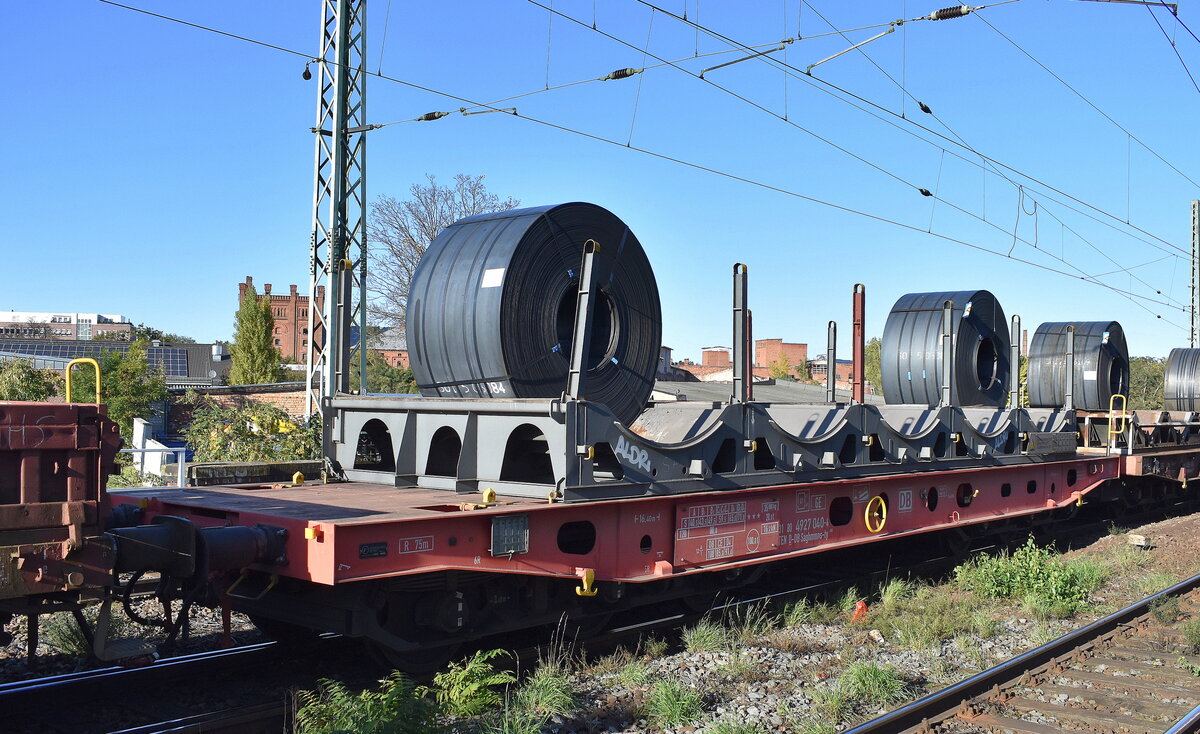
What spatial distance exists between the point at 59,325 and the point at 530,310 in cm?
12961

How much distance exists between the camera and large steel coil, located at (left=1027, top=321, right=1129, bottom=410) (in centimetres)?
1897

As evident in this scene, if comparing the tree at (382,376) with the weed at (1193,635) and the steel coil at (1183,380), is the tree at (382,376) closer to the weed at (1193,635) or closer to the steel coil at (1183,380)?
the steel coil at (1183,380)

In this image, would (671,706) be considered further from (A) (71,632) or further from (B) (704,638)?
(A) (71,632)

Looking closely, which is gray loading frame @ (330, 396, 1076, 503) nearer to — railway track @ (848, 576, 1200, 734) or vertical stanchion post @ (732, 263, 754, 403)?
vertical stanchion post @ (732, 263, 754, 403)

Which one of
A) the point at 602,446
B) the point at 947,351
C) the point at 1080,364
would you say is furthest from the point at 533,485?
the point at 1080,364

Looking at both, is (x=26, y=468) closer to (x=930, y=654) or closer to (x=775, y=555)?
(x=775, y=555)

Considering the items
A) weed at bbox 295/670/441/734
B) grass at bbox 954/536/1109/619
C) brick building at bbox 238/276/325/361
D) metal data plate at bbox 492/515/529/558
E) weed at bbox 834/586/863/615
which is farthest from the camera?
brick building at bbox 238/276/325/361

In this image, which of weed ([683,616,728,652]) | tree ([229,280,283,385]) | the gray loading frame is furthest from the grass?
tree ([229,280,283,385])

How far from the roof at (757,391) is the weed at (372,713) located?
12.4m

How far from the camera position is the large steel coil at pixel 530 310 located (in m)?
7.94

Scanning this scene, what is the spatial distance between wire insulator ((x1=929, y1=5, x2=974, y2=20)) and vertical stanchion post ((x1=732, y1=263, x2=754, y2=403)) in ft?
17.3

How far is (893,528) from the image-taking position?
10.6 m

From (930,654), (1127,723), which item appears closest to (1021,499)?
(930,654)

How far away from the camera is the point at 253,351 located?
44969 mm
